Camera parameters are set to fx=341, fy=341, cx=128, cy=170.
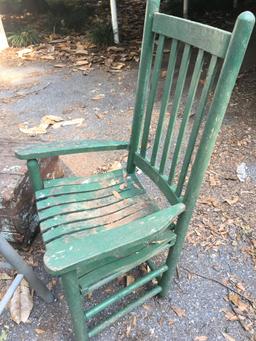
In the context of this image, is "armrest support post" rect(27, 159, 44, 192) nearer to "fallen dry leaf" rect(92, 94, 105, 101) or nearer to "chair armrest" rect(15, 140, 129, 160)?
"chair armrest" rect(15, 140, 129, 160)

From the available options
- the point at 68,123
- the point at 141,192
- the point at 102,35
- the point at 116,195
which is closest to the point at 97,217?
the point at 116,195

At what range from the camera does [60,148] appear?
1646mm

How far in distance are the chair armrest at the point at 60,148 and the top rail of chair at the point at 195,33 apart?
59cm

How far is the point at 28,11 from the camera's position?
6332 mm

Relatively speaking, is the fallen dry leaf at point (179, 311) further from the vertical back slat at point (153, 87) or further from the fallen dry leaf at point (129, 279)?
the vertical back slat at point (153, 87)

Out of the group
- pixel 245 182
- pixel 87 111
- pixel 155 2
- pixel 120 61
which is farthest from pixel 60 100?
pixel 155 2

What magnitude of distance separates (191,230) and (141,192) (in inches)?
23.3

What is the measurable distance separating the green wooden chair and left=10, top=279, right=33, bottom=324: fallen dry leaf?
0.37 meters

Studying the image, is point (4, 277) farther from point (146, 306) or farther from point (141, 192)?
point (141, 192)

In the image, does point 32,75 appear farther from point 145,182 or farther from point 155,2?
point 155,2

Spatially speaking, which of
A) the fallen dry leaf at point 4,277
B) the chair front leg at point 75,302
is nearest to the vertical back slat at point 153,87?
the chair front leg at point 75,302

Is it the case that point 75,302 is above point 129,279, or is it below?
above

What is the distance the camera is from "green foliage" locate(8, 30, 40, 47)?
16.6ft

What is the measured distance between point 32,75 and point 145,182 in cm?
251
